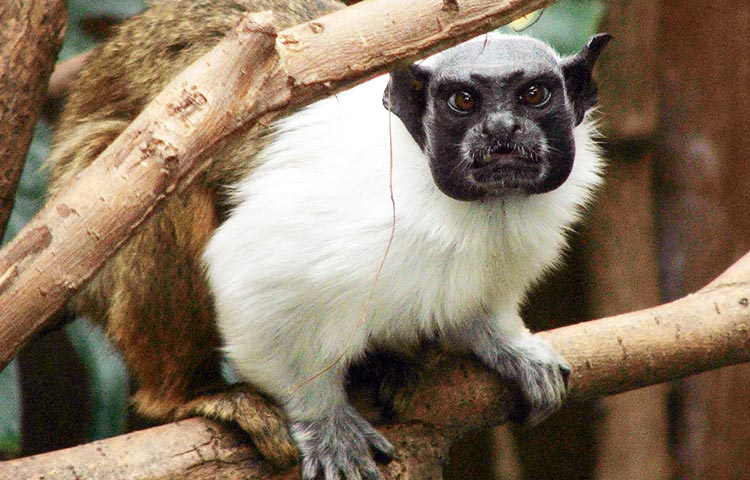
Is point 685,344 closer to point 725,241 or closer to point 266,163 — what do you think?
point 266,163

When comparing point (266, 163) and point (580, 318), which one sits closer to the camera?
point (266, 163)

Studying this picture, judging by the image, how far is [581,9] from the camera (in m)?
2.77

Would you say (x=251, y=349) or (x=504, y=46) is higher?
(x=504, y=46)

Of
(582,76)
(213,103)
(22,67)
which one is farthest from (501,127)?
(22,67)

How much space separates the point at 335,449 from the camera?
2.06 metres

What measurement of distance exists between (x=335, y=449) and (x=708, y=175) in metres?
2.33

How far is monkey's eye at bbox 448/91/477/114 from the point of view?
1837mm

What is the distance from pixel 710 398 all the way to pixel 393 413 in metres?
Answer: 2.10

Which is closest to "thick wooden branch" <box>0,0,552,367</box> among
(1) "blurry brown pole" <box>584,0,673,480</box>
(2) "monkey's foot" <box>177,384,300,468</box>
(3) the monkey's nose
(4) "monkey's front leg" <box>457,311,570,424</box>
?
(3) the monkey's nose

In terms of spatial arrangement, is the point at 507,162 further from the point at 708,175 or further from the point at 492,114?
the point at 708,175

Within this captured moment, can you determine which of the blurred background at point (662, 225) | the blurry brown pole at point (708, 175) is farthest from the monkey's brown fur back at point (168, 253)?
the blurry brown pole at point (708, 175)

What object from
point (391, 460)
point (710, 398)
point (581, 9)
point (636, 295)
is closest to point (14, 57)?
point (391, 460)

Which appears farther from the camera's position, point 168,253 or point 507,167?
point 168,253

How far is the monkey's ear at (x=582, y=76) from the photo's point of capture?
6.25 ft
